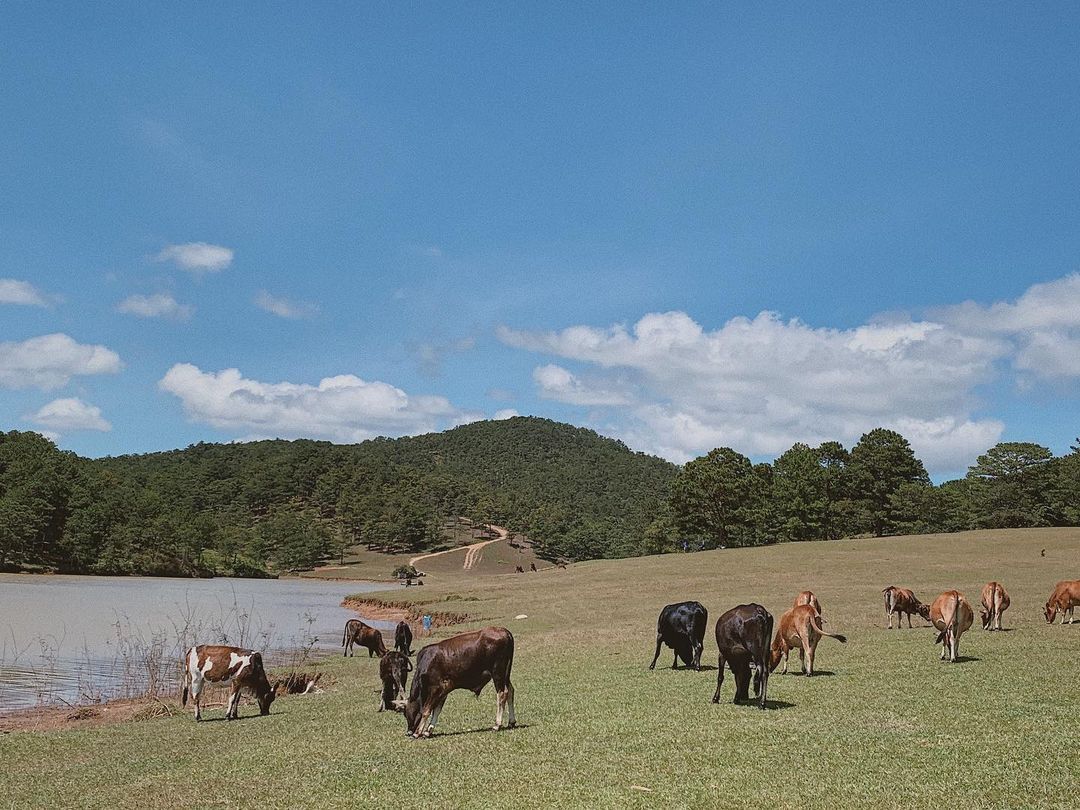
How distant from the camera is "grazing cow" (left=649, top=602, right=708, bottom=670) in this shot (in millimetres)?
19422

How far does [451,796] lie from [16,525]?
11354cm

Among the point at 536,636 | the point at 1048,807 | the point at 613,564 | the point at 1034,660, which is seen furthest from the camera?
the point at 613,564

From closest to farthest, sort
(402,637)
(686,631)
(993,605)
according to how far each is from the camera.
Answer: (686,631) < (993,605) < (402,637)

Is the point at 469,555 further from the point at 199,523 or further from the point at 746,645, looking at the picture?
the point at 746,645

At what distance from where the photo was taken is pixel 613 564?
243 ft

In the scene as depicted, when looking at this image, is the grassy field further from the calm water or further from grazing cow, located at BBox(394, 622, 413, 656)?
the calm water

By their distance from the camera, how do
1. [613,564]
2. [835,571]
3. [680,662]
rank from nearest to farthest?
[680,662] → [835,571] → [613,564]

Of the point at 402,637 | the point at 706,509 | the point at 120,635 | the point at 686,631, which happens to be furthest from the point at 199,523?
the point at 686,631

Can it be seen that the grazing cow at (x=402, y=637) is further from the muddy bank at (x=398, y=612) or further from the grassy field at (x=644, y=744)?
the muddy bank at (x=398, y=612)

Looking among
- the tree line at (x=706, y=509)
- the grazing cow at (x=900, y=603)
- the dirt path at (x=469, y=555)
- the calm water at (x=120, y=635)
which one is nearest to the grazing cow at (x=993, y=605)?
the grazing cow at (x=900, y=603)

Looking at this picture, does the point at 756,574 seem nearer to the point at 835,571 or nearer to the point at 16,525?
the point at 835,571

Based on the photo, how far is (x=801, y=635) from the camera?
16891 millimetres

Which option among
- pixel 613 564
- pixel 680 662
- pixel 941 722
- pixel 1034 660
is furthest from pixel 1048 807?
pixel 613 564

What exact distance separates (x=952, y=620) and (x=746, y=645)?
7307mm
